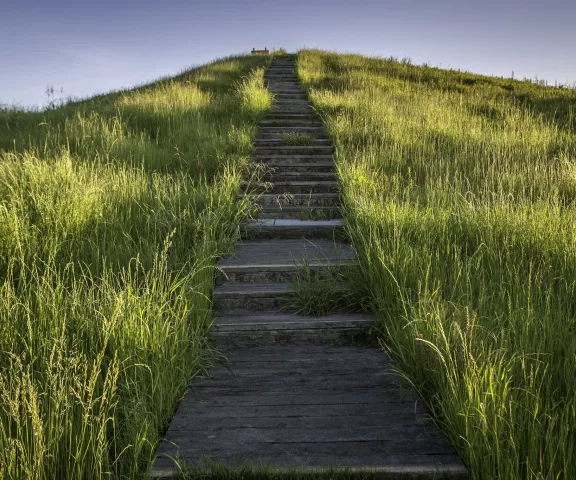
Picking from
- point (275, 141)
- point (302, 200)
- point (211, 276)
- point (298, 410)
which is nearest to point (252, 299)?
point (211, 276)

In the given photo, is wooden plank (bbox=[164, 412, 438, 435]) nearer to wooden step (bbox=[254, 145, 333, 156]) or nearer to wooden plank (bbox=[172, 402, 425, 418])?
wooden plank (bbox=[172, 402, 425, 418])

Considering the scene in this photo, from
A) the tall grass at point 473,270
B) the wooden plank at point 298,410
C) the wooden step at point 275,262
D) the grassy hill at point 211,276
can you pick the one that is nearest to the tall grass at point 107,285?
the grassy hill at point 211,276

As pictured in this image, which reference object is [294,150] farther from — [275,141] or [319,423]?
[319,423]

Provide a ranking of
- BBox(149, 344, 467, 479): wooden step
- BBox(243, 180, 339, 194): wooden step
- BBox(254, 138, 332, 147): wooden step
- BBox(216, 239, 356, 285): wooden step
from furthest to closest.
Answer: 1. BBox(254, 138, 332, 147): wooden step
2. BBox(243, 180, 339, 194): wooden step
3. BBox(216, 239, 356, 285): wooden step
4. BBox(149, 344, 467, 479): wooden step

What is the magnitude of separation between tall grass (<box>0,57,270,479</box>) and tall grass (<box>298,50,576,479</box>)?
58.2 inches

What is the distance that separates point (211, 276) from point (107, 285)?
1.55 metres

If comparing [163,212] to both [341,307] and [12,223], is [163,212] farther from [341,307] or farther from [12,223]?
[341,307]

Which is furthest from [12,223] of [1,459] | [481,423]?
[481,423]

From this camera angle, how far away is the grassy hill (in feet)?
7.80

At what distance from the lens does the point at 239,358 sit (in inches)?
153

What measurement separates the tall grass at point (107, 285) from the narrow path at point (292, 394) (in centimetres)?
23

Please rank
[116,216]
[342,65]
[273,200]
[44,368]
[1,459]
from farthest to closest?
1. [342,65]
2. [273,200]
3. [116,216]
4. [44,368]
5. [1,459]

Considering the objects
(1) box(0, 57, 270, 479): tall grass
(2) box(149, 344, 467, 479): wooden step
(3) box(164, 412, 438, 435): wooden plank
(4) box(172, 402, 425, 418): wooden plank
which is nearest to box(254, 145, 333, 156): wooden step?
(1) box(0, 57, 270, 479): tall grass

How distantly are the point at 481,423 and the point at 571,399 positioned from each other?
415 millimetres
